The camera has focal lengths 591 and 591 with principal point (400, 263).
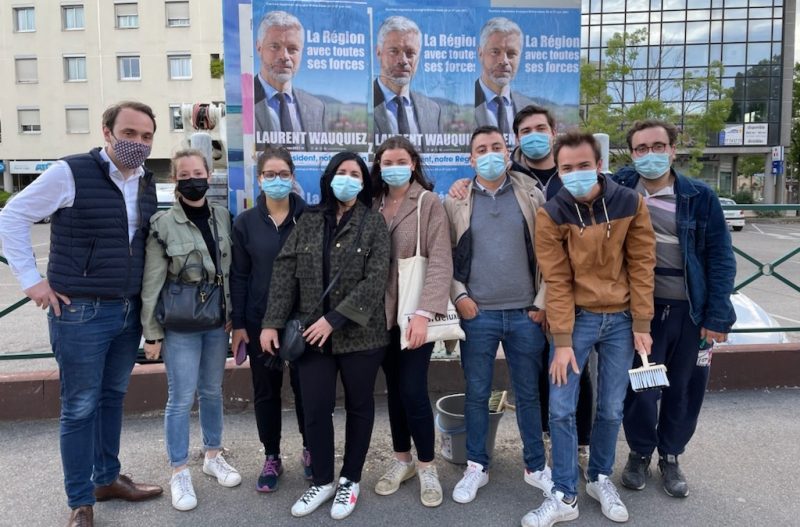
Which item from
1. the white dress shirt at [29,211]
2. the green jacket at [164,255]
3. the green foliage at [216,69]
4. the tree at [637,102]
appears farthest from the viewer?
the green foliage at [216,69]

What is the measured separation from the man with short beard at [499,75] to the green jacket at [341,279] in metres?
1.87

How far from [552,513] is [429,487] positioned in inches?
26.4

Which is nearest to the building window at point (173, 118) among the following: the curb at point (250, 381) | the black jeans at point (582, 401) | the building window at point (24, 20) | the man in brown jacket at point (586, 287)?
the building window at point (24, 20)

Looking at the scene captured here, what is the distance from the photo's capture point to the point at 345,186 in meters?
3.11

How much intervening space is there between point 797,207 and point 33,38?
41625 mm

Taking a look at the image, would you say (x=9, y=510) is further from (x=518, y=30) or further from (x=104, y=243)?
(x=518, y=30)

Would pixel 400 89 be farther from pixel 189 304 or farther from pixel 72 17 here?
pixel 72 17

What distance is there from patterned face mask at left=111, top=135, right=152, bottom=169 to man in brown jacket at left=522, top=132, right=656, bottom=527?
2045 millimetres

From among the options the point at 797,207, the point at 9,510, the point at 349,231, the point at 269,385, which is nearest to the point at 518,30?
the point at 349,231

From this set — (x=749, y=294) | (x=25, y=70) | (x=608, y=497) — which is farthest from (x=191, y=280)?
(x=25, y=70)

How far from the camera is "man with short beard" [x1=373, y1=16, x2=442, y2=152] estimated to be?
4.41 m

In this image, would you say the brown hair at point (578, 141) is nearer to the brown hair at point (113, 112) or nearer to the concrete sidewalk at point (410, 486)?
the concrete sidewalk at point (410, 486)

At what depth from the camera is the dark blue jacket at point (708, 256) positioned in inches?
123

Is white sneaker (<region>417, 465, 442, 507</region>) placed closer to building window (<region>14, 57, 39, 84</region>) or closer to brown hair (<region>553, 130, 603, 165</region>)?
brown hair (<region>553, 130, 603, 165</region>)
